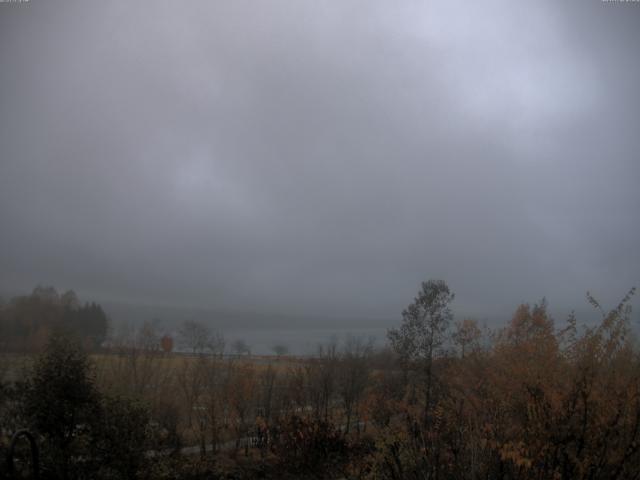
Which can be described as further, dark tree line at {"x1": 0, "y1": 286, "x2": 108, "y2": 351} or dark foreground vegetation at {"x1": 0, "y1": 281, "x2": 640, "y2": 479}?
dark tree line at {"x1": 0, "y1": 286, "x2": 108, "y2": 351}

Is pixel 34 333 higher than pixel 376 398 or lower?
higher

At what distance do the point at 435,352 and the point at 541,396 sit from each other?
21727 millimetres

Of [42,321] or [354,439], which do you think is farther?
[42,321]

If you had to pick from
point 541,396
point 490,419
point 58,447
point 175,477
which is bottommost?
point 175,477

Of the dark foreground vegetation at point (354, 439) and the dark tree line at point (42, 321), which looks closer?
the dark foreground vegetation at point (354, 439)

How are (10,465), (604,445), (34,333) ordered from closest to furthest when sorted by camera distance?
(10,465) → (604,445) → (34,333)

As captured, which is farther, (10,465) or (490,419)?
(490,419)

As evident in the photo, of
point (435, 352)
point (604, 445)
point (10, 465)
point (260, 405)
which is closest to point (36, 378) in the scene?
point (10, 465)

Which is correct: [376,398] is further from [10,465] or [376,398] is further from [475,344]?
[10,465]

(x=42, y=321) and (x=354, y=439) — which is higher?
(x=42, y=321)

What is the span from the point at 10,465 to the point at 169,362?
23.3 m

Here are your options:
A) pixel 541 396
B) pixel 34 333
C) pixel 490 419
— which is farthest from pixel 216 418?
pixel 541 396

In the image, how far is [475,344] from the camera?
1240 inches

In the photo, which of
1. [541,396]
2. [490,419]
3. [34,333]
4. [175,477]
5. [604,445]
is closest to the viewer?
[604,445]
